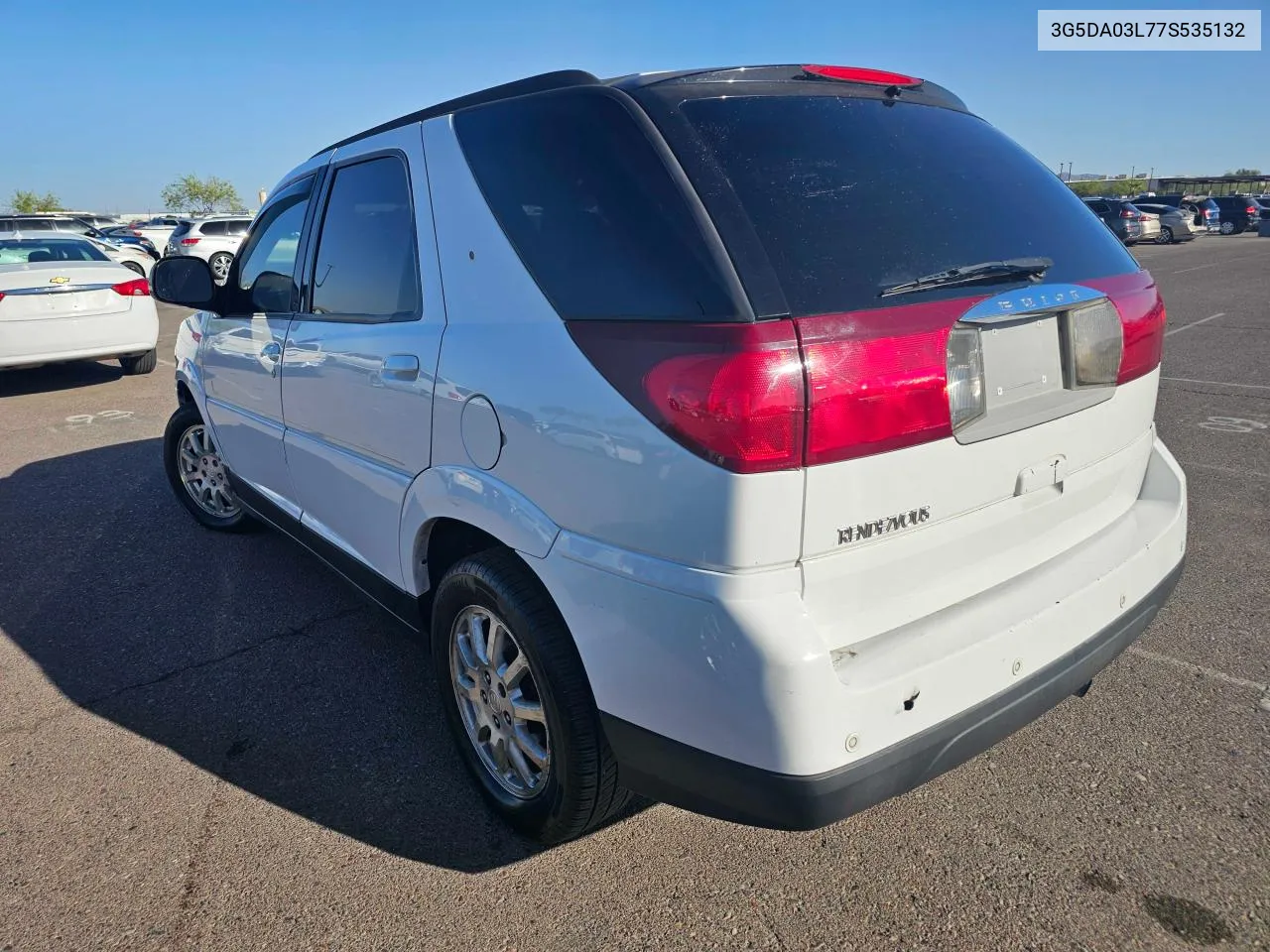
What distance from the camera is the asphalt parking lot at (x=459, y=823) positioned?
2.21m

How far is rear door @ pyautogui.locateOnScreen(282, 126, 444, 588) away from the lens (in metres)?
2.61

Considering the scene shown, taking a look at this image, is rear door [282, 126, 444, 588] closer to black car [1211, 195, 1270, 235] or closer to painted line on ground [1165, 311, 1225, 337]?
painted line on ground [1165, 311, 1225, 337]

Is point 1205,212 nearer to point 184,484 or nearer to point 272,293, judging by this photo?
point 184,484

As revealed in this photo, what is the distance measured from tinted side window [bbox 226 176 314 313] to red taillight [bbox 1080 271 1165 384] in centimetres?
281

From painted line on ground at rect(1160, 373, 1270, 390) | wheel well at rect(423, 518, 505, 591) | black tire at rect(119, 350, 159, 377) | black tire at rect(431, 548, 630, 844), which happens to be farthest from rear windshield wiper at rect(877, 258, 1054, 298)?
black tire at rect(119, 350, 159, 377)

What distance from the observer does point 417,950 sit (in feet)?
7.09

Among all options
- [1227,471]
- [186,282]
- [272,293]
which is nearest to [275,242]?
[272,293]

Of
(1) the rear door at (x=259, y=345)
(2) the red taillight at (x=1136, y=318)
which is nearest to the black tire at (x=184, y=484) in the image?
(1) the rear door at (x=259, y=345)

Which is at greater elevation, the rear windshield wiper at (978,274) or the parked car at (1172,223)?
the parked car at (1172,223)

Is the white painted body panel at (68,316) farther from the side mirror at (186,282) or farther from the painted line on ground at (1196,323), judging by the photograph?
the painted line on ground at (1196,323)

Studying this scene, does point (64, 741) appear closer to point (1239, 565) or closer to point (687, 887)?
point (687, 887)

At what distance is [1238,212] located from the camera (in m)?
39.7

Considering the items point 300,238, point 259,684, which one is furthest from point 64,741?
point 300,238

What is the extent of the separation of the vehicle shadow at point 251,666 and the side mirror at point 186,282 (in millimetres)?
1353
